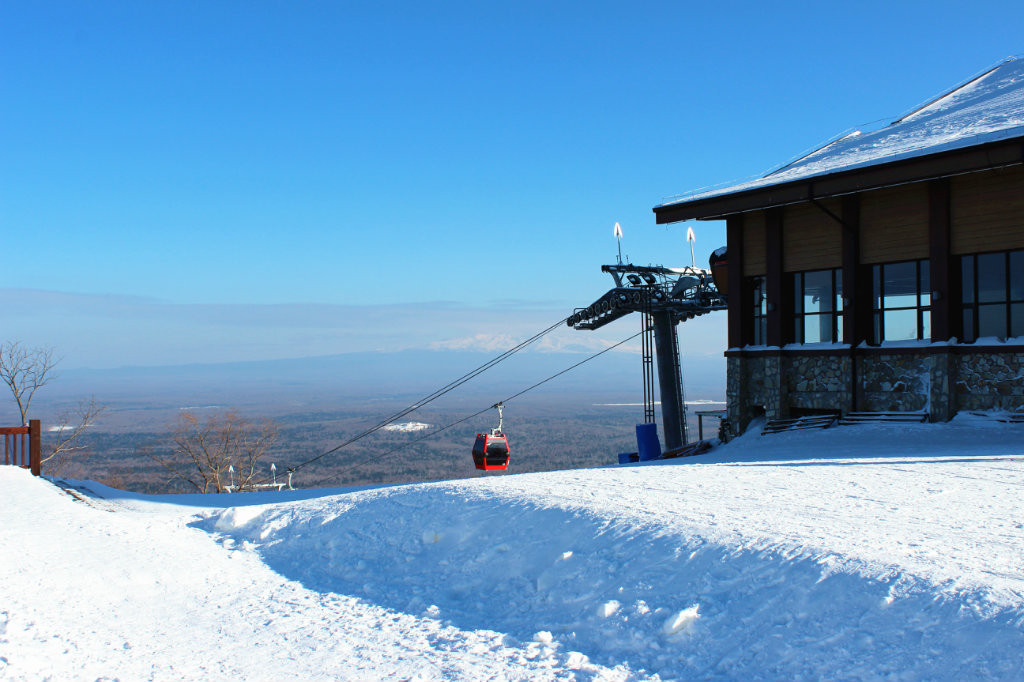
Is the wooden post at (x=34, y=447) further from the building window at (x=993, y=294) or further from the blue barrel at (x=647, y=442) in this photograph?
the building window at (x=993, y=294)

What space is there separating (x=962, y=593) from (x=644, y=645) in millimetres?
2087

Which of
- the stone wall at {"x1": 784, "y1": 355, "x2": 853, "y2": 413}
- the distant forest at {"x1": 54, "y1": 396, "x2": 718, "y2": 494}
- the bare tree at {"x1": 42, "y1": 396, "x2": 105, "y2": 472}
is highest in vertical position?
the stone wall at {"x1": 784, "y1": 355, "x2": 853, "y2": 413}

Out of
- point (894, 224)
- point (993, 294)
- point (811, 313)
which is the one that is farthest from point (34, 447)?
→ point (993, 294)

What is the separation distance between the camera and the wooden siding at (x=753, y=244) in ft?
65.5

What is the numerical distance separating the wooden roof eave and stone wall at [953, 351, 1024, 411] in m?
3.85

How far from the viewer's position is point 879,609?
5.06 meters

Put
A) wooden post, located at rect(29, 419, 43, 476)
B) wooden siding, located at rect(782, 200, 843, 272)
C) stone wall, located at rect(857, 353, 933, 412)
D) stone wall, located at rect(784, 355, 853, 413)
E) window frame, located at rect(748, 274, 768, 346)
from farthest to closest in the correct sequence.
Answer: window frame, located at rect(748, 274, 768, 346)
wooden siding, located at rect(782, 200, 843, 272)
wooden post, located at rect(29, 419, 43, 476)
stone wall, located at rect(784, 355, 853, 413)
stone wall, located at rect(857, 353, 933, 412)

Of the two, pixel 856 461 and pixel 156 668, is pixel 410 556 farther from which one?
pixel 856 461

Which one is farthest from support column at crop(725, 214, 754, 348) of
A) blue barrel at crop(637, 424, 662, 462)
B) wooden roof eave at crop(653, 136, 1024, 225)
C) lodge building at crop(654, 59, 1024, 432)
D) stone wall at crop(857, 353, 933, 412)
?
blue barrel at crop(637, 424, 662, 462)

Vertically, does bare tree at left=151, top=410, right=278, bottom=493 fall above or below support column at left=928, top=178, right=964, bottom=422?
below

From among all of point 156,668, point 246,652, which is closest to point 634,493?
point 246,652

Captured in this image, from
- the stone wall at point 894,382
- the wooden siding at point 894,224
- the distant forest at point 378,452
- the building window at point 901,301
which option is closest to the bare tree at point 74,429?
the stone wall at point 894,382

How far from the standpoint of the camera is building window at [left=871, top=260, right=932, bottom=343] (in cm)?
1719

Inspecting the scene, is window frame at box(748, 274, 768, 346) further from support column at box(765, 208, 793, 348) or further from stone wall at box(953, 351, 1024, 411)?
stone wall at box(953, 351, 1024, 411)
